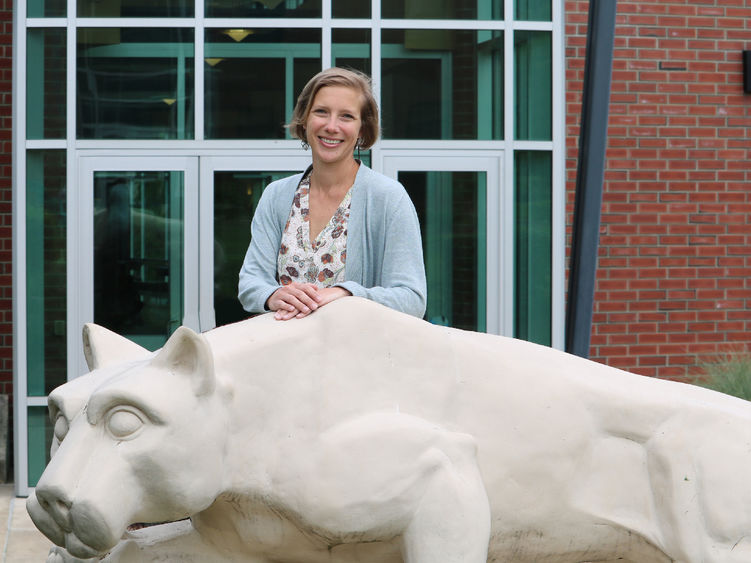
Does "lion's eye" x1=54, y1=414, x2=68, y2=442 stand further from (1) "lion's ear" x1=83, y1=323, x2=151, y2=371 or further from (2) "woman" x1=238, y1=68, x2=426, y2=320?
(2) "woman" x1=238, y1=68, x2=426, y2=320

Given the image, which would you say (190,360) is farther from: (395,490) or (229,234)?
(229,234)

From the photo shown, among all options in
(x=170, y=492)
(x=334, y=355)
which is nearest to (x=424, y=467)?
(x=334, y=355)

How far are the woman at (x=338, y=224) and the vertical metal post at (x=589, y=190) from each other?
113 inches

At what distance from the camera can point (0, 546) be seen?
6492 mm

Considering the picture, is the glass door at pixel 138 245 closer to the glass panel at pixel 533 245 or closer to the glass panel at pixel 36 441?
the glass panel at pixel 36 441

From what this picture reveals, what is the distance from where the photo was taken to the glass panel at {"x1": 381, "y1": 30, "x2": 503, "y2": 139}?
26.3 ft

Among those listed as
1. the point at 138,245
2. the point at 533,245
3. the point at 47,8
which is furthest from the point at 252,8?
the point at 533,245

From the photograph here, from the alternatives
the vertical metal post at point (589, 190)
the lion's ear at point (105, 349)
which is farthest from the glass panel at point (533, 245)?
the lion's ear at point (105, 349)

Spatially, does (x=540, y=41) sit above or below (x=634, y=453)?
above

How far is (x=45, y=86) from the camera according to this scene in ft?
25.9

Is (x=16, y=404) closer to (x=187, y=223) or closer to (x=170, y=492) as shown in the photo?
(x=187, y=223)

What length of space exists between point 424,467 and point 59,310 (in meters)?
5.74

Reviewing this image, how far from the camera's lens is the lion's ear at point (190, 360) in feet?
8.55

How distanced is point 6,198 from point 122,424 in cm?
703
